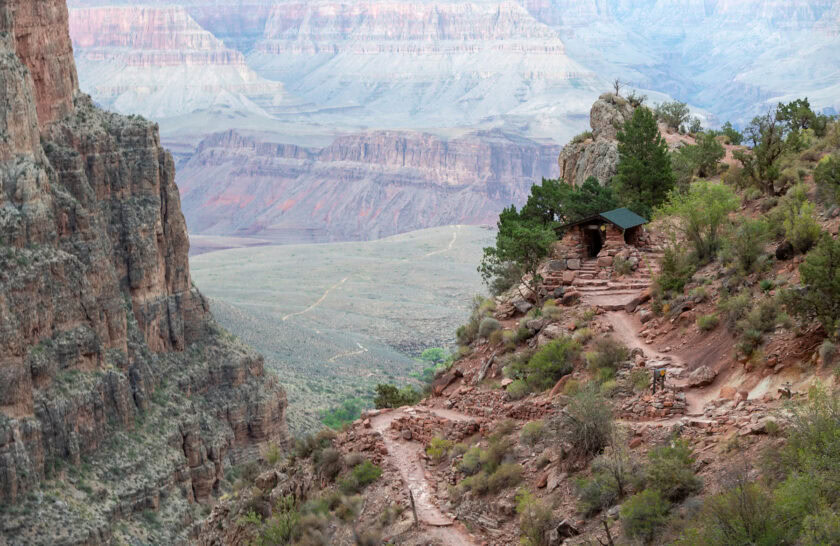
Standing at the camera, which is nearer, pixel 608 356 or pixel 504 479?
pixel 504 479

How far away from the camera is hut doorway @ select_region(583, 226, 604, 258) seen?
48.1 metres

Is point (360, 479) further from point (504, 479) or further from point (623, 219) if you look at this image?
point (623, 219)

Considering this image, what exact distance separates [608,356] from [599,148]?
3262 cm

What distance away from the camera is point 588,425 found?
27531 mm

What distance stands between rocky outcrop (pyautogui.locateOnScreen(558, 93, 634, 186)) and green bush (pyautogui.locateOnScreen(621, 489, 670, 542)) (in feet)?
123

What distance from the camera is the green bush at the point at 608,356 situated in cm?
3350

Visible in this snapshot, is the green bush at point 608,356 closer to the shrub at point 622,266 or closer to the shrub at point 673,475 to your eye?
the shrub at point 673,475

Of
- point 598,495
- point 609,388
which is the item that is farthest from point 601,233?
point 598,495

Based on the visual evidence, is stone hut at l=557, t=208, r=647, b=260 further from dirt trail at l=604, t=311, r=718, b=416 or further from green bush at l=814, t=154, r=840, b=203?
green bush at l=814, t=154, r=840, b=203

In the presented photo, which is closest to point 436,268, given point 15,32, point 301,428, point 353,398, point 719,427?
point 353,398

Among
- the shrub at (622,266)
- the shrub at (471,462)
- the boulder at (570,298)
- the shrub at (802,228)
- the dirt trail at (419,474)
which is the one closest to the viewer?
the dirt trail at (419,474)

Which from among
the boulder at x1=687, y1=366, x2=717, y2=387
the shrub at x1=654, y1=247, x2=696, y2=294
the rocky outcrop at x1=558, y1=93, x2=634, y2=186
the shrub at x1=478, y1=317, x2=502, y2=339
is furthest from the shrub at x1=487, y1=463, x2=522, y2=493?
the rocky outcrop at x1=558, y1=93, x2=634, y2=186

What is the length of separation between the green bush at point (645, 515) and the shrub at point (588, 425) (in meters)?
3.69

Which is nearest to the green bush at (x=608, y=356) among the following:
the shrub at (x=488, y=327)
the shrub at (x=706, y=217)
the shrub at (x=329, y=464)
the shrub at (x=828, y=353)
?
the shrub at (x=706, y=217)
